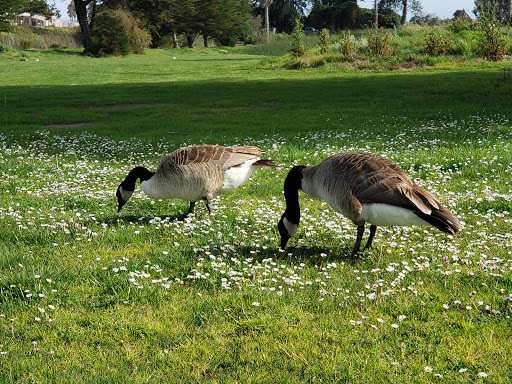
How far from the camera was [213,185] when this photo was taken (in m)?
7.20

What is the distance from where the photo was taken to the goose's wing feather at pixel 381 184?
5.26m

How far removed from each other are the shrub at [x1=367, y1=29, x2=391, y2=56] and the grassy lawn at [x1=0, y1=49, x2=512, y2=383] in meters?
22.4

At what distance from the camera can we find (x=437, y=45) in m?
33.8

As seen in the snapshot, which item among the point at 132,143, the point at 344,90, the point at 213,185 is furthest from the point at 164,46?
the point at 213,185

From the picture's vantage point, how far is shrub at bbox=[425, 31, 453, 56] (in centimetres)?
3381

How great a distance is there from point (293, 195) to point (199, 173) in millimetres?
1542

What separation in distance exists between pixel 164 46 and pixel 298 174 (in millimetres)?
78372

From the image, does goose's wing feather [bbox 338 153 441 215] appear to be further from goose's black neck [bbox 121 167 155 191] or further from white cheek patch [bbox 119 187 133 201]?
white cheek patch [bbox 119 187 133 201]

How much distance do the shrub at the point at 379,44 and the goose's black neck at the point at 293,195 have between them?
30192 mm

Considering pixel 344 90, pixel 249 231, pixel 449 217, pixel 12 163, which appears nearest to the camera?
pixel 449 217

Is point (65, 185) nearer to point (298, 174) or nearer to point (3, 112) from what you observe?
point (298, 174)

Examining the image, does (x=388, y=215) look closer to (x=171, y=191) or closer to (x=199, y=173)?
(x=199, y=173)

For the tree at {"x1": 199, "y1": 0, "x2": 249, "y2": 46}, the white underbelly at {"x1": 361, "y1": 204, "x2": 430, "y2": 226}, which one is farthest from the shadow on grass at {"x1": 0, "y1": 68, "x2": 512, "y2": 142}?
the tree at {"x1": 199, "y1": 0, "x2": 249, "y2": 46}

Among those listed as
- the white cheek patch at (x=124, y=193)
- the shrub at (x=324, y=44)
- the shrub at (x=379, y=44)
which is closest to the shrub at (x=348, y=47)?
the shrub at (x=379, y=44)
